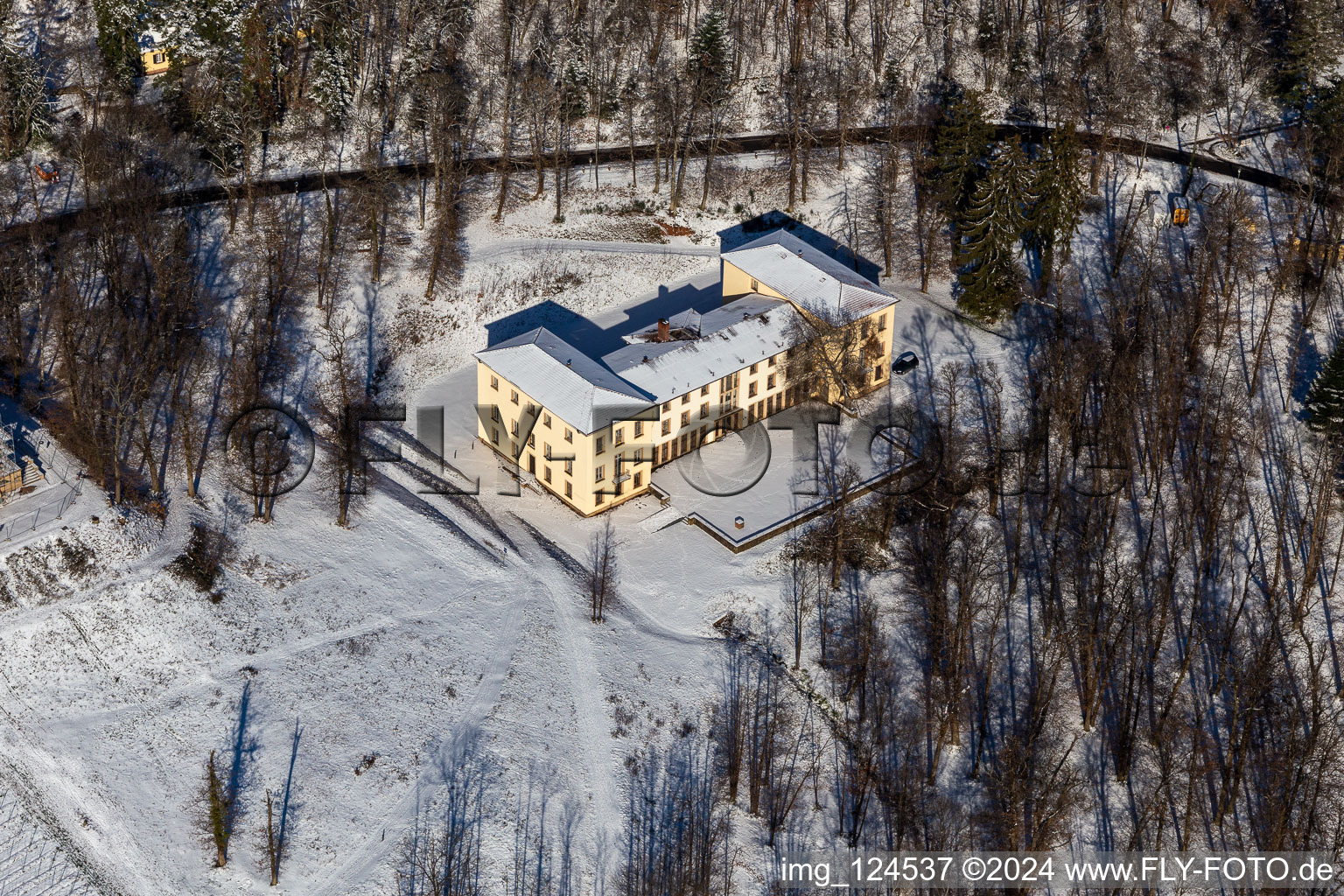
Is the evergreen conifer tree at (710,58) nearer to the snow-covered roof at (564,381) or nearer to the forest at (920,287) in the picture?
the forest at (920,287)

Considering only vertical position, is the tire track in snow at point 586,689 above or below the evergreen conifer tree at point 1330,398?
Answer: below

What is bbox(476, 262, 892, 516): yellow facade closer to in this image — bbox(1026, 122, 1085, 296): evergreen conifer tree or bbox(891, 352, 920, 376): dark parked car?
bbox(891, 352, 920, 376): dark parked car

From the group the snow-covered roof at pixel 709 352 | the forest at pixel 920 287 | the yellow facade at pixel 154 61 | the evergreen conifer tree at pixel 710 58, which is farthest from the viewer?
the yellow facade at pixel 154 61

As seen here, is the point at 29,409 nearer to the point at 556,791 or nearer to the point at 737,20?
the point at 556,791

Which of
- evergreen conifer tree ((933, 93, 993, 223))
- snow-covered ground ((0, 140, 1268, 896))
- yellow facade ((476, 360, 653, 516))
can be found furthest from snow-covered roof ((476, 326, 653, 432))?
evergreen conifer tree ((933, 93, 993, 223))

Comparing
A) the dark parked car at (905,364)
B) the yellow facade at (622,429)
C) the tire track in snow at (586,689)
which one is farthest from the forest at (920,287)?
the yellow facade at (622,429)

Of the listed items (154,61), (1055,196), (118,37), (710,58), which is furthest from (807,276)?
(154,61)
